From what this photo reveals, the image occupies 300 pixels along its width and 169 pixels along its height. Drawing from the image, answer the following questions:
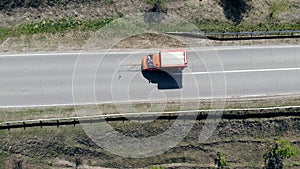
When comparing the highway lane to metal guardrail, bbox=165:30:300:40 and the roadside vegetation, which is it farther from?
the roadside vegetation

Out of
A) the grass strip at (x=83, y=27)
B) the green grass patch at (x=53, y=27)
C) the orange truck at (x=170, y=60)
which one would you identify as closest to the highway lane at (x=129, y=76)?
the orange truck at (x=170, y=60)

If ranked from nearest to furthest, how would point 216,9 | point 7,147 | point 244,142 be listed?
point 7,147
point 244,142
point 216,9

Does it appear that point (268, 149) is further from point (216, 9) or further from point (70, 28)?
point (70, 28)

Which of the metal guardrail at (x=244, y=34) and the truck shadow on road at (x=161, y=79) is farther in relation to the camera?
the metal guardrail at (x=244, y=34)

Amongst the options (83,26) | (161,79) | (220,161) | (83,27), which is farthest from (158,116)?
(83,26)

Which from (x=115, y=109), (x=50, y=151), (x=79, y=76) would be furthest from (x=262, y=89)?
(x=50, y=151)

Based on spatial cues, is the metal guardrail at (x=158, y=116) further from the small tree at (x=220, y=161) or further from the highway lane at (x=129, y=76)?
the small tree at (x=220, y=161)
